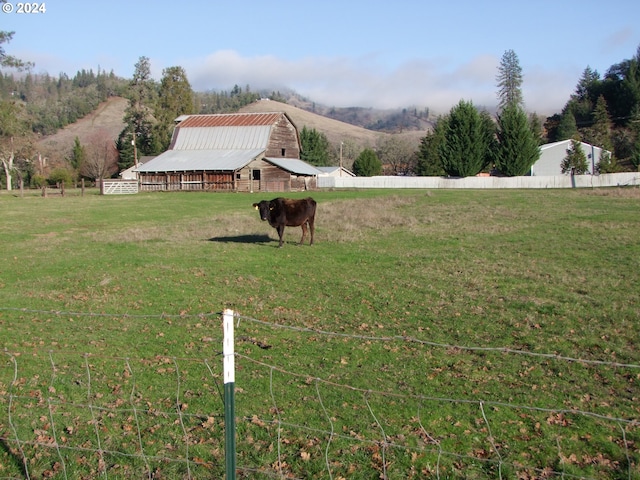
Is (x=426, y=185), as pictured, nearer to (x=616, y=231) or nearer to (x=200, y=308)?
(x=616, y=231)

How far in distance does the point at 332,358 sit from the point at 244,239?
43.0 feet

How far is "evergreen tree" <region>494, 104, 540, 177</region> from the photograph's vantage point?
236ft

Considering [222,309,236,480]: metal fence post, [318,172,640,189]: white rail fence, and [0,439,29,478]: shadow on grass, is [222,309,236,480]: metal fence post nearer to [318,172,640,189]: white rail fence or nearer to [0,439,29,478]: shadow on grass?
[0,439,29,478]: shadow on grass

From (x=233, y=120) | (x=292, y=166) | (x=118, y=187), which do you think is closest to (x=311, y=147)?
(x=233, y=120)

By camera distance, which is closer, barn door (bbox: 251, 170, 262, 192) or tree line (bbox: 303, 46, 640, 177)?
barn door (bbox: 251, 170, 262, 192)

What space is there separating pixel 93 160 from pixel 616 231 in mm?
87528

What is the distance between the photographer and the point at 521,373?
7.82 meters

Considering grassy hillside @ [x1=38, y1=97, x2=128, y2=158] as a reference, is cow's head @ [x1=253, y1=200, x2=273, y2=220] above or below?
below

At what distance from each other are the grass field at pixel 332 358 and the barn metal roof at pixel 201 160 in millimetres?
42282

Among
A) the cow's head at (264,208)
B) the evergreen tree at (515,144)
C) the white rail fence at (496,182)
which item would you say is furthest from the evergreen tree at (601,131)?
the cow's head at (264,208)

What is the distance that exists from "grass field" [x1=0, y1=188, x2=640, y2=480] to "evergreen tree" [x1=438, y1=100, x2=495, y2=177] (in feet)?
183

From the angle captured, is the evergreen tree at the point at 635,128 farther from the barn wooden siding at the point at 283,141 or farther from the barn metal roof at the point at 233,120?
the barn metal roof at the point at 233,120

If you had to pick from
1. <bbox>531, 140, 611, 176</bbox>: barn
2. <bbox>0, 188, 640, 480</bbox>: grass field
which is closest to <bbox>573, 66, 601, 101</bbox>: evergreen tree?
<bbox>531, 140, 611, 176</bbox>: barn

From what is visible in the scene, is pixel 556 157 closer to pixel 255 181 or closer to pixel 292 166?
pixel 292 166
